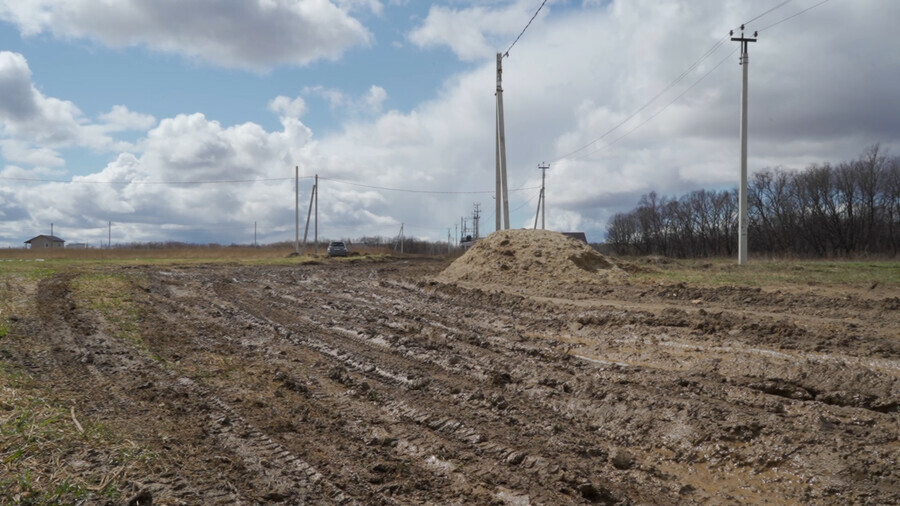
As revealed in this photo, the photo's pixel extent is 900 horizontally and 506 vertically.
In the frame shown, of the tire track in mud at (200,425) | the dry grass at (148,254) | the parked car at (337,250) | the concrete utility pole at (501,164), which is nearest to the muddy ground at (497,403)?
the tire track in mud at (200,425)

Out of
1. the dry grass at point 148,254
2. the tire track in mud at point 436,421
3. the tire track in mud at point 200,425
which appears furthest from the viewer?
the dry grass at point 148,254

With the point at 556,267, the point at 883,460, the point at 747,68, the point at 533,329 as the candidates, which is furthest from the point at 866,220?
the point at 883,460

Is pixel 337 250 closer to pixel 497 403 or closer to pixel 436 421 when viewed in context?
pixel 497 403

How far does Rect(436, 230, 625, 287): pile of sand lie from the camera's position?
60.6ft

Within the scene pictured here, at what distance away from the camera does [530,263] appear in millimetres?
19750

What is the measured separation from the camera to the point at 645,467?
5.05m

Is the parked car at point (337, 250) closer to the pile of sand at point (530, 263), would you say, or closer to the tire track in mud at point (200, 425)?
the pile of sand at point (530, 263)

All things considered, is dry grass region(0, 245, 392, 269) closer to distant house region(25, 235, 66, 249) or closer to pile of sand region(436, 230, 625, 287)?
pile of sand region(436, 230, 625, 287)

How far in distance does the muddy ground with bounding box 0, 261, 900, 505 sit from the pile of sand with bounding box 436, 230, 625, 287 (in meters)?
6.67

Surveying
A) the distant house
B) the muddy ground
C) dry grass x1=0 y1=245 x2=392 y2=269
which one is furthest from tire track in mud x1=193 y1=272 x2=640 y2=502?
the distant house

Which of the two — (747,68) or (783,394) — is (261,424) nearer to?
(783,394)

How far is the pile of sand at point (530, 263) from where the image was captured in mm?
18469

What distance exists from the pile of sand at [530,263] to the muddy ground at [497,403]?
21.9 ft

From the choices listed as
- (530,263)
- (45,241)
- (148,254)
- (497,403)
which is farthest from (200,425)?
(45,241)
